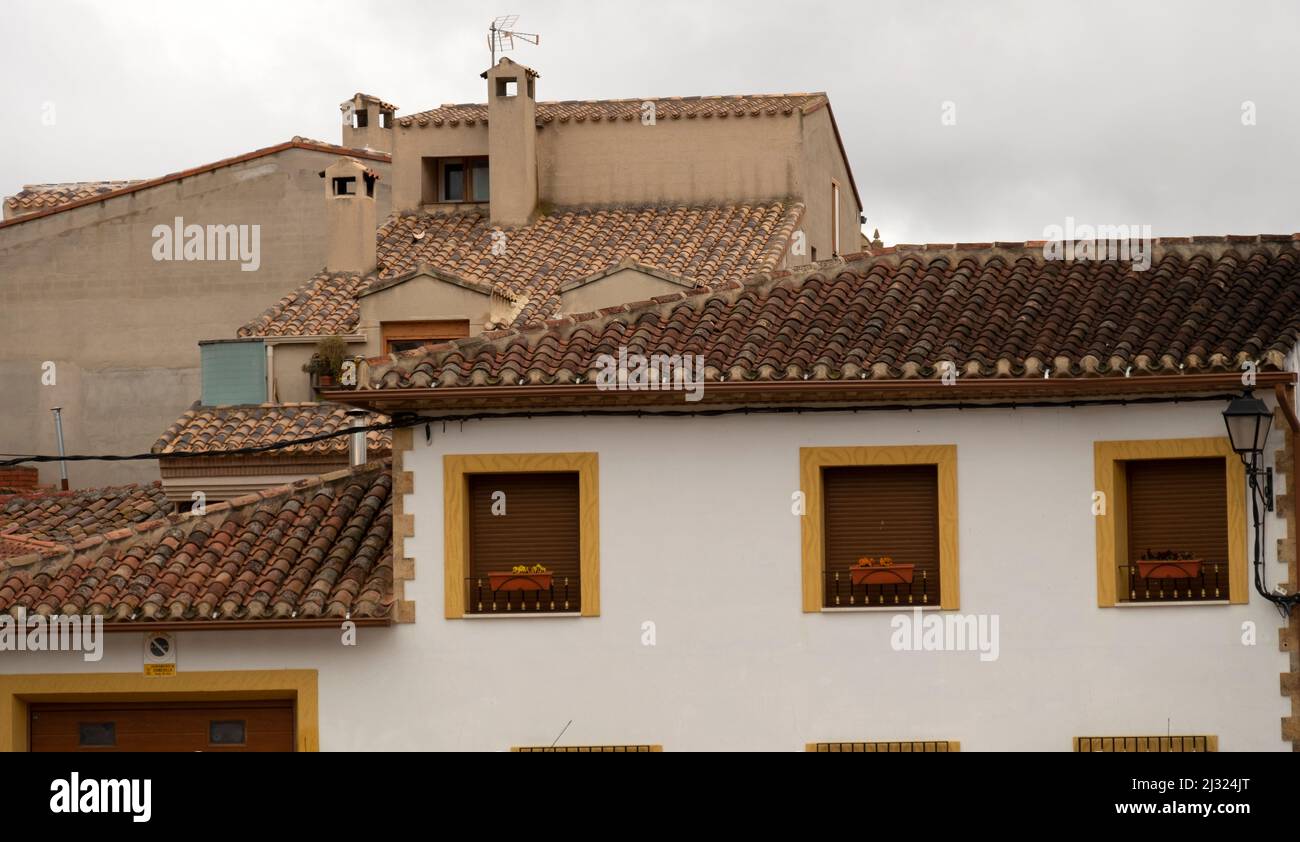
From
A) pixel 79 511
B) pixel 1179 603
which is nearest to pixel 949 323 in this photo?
pixel 1179 603

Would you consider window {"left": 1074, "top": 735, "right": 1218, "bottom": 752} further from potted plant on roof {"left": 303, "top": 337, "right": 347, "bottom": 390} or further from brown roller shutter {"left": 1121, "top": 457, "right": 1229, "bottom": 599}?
potted plant on roof {"left": 303, "top": 337, "right": 347, "bottom": 390}

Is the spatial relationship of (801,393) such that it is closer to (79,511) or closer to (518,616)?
(518,616)

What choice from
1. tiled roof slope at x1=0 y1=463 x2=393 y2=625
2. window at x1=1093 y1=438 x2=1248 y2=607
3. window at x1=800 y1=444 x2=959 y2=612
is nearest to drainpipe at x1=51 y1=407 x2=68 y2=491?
tiled roof slope at x1=0 y1=463 x2=393 y2=625

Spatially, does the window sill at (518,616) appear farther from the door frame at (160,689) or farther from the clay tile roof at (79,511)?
the clay tile roof at (79,511)

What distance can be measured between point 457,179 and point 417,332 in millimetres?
6189

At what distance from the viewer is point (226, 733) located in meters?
19.0

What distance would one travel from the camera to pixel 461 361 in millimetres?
18984

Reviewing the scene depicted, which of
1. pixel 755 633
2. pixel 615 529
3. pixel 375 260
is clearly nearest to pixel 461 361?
pixel 615 529

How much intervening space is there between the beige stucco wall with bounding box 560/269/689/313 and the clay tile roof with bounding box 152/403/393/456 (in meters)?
3.28

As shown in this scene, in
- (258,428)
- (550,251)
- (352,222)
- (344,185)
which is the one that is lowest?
(258,428)

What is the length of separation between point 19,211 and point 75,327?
5.32 m

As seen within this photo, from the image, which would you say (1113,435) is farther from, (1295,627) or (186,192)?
(186,192)

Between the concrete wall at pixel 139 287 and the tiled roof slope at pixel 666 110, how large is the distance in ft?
6.68

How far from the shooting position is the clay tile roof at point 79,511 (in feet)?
81.0
